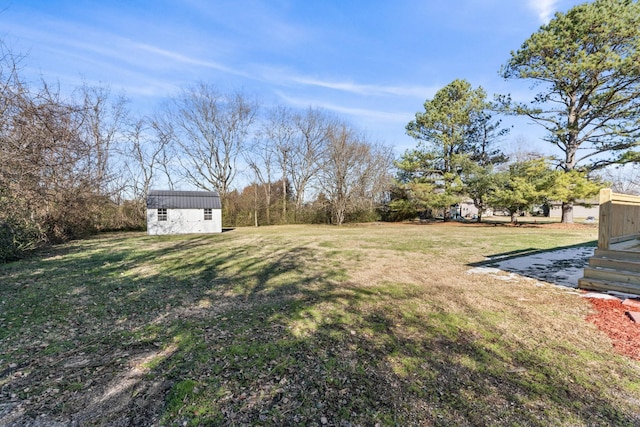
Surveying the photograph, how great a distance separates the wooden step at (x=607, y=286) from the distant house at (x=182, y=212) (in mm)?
16710

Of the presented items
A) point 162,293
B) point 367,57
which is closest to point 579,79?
point 367,57

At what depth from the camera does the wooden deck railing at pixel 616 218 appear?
14.8 feet

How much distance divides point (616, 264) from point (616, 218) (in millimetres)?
981

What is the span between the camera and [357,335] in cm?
291

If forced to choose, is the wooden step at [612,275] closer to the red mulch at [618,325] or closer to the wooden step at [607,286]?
the wooden step at [607,286]

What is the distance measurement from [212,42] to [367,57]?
706 centimetres

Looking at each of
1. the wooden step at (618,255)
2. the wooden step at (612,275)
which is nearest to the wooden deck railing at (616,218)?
the wooden step at (618,255)

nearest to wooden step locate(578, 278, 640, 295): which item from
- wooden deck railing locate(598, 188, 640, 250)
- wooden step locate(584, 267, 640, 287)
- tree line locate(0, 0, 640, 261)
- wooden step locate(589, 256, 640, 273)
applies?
wooden step locate(584, 267, 640, 287)

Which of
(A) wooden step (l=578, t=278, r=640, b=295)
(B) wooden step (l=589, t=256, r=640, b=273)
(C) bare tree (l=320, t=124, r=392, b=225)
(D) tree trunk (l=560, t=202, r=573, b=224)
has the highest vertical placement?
(C) bare tree (l=320, t=124, r=392, b=225)

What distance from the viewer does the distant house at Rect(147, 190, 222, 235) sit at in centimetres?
1575

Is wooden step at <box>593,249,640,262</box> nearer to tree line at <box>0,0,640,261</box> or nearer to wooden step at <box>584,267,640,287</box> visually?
wooden step at <box>584,267,640,287</box>

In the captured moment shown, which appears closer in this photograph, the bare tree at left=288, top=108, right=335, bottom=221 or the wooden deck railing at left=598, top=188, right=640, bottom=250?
the wooden deck railing at left=598, top=188, right=640, bottom=250

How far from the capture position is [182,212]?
53.6 ft

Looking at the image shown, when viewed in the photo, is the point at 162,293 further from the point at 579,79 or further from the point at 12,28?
the point at 579,79
